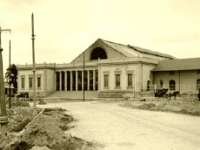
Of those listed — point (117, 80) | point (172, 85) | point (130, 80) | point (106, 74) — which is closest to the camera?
point (130, 80)

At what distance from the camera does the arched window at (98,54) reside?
2586 inches

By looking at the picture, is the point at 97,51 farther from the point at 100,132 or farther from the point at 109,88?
the point at 100,132

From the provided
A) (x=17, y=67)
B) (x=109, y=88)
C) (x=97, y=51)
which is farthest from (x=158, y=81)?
(x=17, y=67)

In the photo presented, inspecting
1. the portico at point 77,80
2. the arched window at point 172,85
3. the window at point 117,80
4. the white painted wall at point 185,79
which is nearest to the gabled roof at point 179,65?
the white painted wall at point 185,79

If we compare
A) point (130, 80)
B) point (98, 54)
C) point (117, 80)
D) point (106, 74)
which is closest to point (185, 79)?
point (130, 80)

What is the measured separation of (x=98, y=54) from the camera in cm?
6656

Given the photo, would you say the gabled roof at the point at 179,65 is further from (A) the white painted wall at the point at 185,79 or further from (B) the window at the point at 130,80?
(B) the window at the point at 130,80

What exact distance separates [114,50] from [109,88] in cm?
690

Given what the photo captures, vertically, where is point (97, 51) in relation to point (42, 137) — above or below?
above

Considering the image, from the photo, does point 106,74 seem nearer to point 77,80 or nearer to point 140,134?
point 77,80

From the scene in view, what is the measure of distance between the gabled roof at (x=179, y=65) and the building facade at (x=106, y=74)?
0.21 metres

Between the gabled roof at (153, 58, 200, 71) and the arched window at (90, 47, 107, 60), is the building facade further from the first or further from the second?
the gabled roof at (153, 58, 200, 71)

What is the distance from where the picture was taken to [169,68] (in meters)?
59.6

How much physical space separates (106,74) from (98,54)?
545 centimetres
